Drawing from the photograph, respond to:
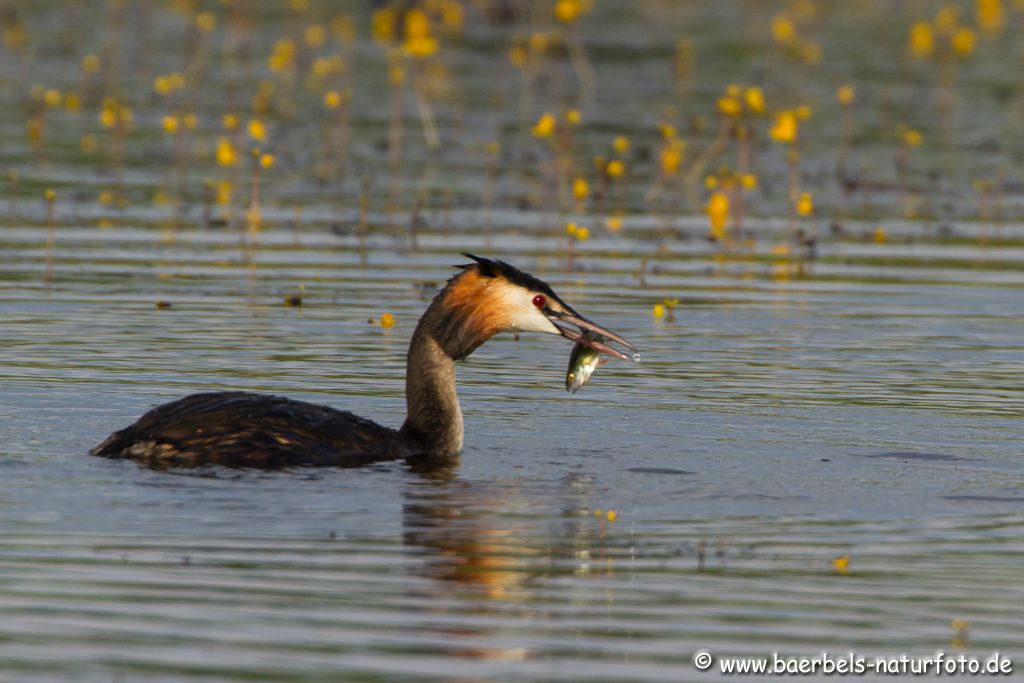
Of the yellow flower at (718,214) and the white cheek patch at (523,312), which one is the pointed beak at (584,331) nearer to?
the white cheek patch at (523,312)

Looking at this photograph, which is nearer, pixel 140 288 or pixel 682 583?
pixel 682 583

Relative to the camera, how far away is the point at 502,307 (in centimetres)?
1114

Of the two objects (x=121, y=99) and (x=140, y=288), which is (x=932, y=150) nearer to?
(x=121, y=99)

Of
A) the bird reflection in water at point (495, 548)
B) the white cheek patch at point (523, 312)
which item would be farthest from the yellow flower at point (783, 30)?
the bird reflection in water at point (495, 548)

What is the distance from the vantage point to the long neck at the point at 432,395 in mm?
11250

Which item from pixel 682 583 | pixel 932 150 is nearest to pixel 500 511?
pixel 682 583

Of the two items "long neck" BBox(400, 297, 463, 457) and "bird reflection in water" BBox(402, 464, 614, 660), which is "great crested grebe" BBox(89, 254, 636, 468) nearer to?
"long neck" BBox(400, 297, 463, 457)

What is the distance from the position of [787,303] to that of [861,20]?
83.4ft

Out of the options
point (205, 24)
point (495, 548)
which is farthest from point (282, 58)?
point (495, 548)

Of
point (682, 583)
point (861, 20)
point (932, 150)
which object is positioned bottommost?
point (682, 583)

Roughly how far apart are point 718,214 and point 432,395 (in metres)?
8.86

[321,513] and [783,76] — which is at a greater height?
[783,76]

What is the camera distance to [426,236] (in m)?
19.3

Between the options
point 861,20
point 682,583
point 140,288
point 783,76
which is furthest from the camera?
point 861,20
